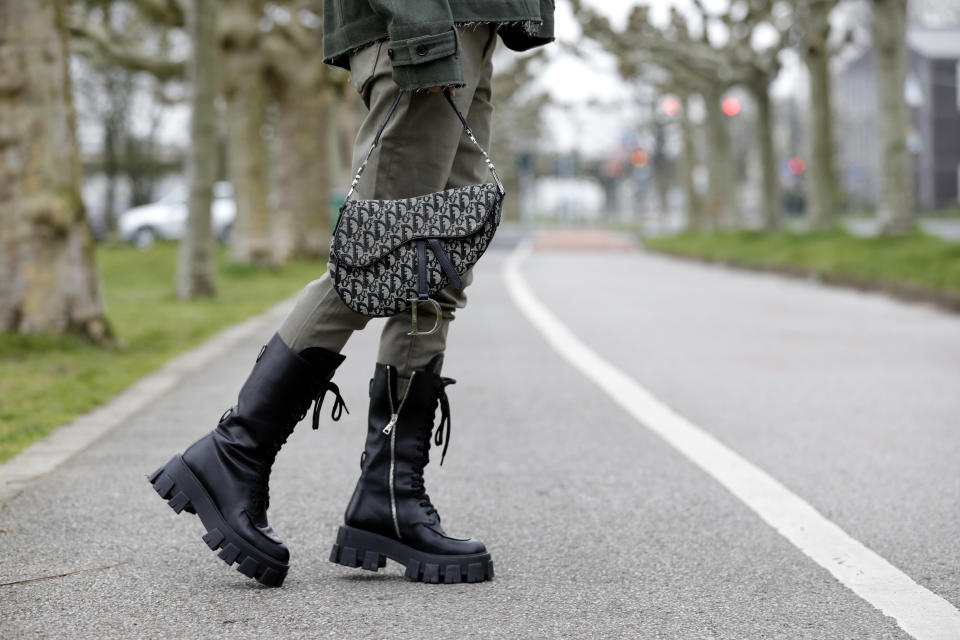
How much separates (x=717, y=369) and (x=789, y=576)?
4.50 m

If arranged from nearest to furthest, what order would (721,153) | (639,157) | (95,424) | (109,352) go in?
1. (95,424)
2. (109,352)
3. (721,153)
4. (639,157)

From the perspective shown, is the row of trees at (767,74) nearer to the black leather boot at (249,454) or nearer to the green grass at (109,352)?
the green grass at (109,352)

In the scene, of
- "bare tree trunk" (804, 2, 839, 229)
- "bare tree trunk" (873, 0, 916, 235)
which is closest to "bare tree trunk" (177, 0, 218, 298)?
"bare tree trunk" (873, 0, 916, 235)

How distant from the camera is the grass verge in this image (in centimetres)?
1391

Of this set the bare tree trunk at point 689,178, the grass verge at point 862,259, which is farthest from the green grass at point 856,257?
the bare tree trunk at point 689,178

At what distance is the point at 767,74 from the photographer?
86.9 ft

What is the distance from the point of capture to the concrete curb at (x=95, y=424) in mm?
4172

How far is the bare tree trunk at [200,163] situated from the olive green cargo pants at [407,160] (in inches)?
420

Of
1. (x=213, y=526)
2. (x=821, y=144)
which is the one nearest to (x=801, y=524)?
(x=213, y=526)

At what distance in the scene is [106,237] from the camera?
118 feet

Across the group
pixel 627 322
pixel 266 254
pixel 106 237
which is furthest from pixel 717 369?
pixel 106 237

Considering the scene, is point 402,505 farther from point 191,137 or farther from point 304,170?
point 304,170

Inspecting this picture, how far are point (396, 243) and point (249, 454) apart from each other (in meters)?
0.59

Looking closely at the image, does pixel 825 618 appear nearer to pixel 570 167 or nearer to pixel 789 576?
pixel 789 576
